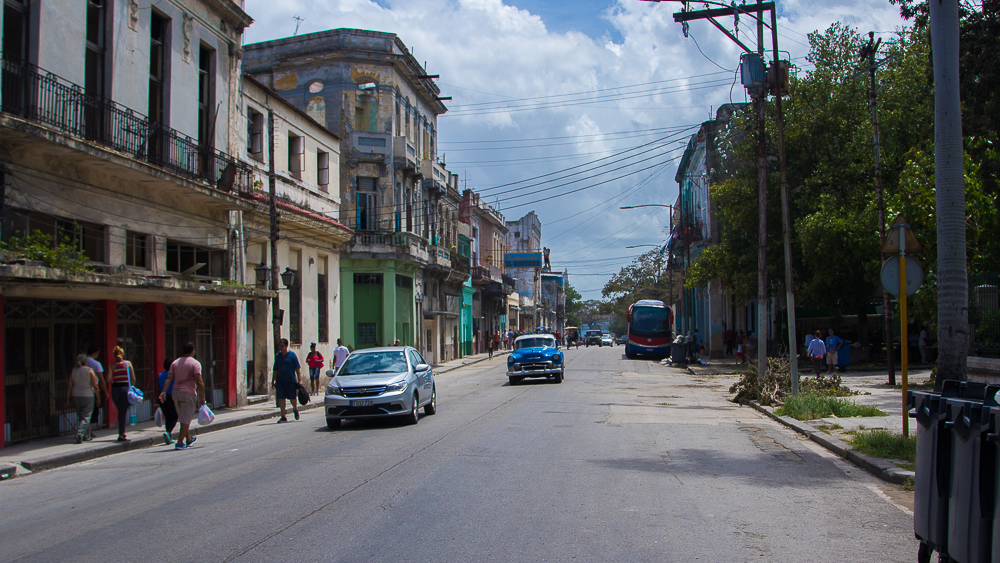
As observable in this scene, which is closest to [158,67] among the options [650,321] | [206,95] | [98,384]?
[206,95]

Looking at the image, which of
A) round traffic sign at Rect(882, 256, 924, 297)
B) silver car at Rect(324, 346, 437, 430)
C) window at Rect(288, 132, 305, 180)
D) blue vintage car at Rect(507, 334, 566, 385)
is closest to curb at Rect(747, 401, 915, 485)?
round traffic sign at Rect(882, 256, 924, 297)

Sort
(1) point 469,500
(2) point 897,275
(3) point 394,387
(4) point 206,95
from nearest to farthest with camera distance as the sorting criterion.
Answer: (1) point 469,500
(2) point 897,275
(3) point 394,387
(4) point 206,95

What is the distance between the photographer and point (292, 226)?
83.1 ft

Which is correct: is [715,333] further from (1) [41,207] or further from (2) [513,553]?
(2) [513,553]

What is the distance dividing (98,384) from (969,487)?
45.6ft

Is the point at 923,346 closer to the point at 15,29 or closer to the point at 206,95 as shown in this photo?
the point at 206,95

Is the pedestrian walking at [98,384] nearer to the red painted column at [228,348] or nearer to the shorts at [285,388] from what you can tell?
the shorts at [285,388]

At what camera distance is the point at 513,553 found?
5.87 meters

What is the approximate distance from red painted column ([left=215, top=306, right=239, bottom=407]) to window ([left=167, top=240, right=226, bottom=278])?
3.45 feet

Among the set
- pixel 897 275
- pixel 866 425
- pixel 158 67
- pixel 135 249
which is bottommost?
pixel 866 425

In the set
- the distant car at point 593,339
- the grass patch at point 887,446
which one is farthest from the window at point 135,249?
the distant car at point 593,339

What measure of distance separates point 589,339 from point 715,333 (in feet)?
Answer: 135

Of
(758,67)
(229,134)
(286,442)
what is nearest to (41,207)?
(286,442)

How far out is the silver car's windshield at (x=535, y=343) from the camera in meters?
28.1
